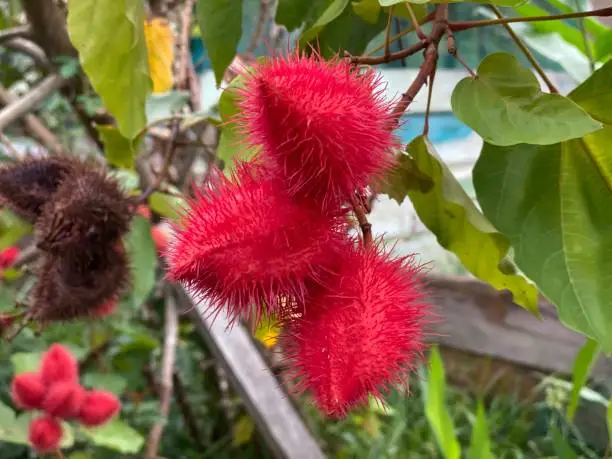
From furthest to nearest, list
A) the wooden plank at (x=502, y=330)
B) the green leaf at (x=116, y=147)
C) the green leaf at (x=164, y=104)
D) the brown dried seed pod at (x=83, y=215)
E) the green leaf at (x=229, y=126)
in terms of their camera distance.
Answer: the wooden plank at (x=502, y=330) → the green leaf at (x=164, y=104) → the green leaf at (x=116, y=147) → the brown dried seed pod at (x=83, y=215) → the green leaf at (x=229, y=126)

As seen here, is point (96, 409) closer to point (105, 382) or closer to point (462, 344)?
point (105, 382)

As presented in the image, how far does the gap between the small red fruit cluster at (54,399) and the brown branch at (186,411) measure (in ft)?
1.84

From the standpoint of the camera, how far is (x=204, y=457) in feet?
5.04

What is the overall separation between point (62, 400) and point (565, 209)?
629 millimetres

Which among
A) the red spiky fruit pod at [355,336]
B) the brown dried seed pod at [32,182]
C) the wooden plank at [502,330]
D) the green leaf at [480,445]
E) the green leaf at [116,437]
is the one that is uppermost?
the red spiky fruit pod at [355,336]

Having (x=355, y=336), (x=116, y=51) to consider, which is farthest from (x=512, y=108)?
(x=116, y=51)

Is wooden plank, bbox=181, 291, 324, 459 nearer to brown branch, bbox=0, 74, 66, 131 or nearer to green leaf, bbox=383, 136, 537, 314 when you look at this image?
brown branch, bbox=0, 74, 66, 131

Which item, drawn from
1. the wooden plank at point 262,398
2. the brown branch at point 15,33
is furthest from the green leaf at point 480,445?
the brown branch at point 15,33

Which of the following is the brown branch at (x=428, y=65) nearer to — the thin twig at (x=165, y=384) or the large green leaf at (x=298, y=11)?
the large green leaf at (x=298, y=11)

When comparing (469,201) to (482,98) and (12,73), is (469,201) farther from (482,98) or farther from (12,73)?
(12,73)

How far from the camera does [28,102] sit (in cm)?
81

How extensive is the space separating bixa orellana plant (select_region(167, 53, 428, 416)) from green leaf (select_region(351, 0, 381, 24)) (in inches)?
4.6

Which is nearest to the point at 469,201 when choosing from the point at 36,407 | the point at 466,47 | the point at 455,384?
the point at 36,407

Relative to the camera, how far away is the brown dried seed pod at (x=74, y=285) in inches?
22.2
